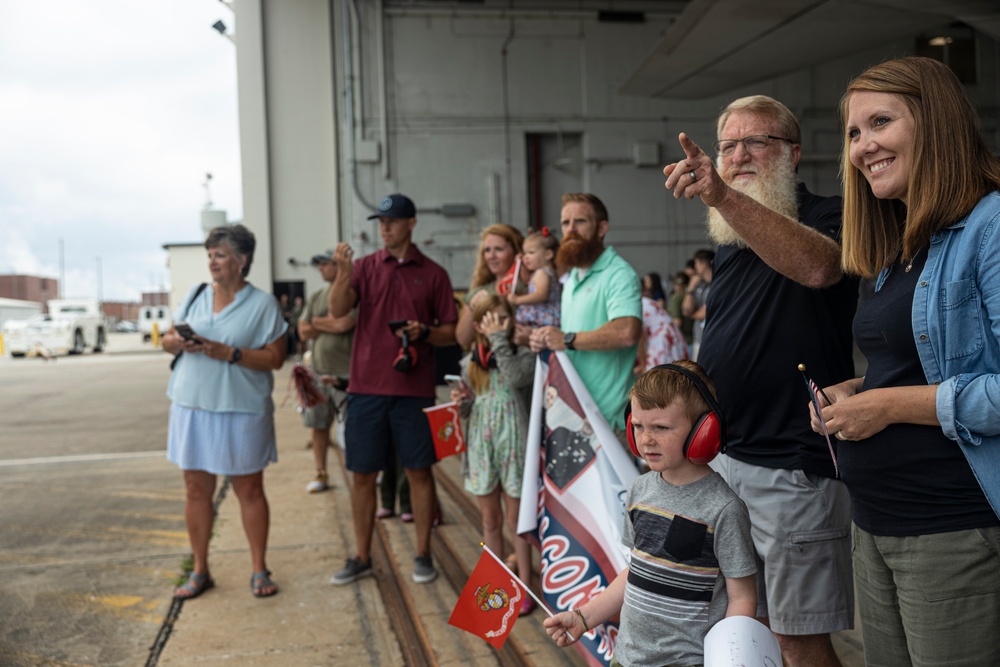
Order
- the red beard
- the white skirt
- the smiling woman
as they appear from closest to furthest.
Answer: the red beard, the white skirt, the smiling woman

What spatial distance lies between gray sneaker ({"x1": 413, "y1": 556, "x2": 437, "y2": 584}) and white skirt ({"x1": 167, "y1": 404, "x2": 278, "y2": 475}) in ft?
3.37

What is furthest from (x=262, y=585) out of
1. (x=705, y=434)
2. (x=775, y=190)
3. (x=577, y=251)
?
(x=775, y=190)

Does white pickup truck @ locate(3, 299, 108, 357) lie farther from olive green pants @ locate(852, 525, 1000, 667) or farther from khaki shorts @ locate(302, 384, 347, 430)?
olive green pants @ locate(852, 525, 1000, 667)

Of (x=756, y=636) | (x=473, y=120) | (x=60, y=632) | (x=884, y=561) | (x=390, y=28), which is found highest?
(x=390, y=28)

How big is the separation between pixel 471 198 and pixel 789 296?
14.5 m

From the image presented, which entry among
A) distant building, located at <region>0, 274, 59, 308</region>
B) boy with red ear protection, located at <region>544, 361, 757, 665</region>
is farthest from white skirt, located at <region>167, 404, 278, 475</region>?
distant building, located at <region>0, 274, 59, 308</region>

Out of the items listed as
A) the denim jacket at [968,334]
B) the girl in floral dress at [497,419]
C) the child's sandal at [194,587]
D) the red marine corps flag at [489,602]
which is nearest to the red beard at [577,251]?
the girl in floral dress at [497,419]

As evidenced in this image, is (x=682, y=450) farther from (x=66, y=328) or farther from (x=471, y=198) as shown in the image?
(x=66, y=328)

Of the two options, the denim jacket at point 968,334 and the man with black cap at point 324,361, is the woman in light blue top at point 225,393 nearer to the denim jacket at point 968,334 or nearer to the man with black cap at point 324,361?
the man with black cap at point 324,361

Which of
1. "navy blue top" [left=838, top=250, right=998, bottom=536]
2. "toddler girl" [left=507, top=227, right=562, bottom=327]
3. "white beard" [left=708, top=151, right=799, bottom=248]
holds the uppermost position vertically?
"white beard" [left=708, top=151, right=799, bottom=248]

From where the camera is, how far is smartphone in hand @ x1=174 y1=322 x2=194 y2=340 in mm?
4121

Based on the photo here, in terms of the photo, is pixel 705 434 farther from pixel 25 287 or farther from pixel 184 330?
pixel 25 287

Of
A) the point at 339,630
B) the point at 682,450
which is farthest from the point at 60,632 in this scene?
the point at 682,450

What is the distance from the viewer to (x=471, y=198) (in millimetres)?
16578
